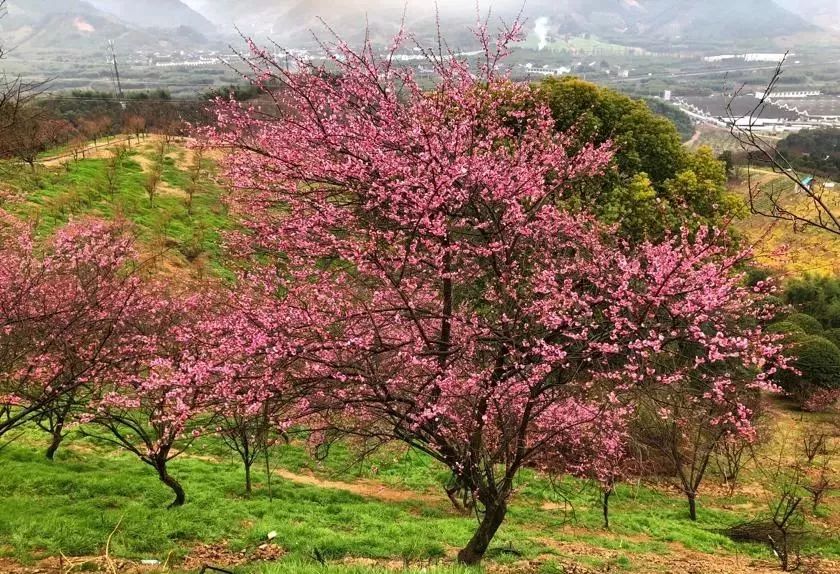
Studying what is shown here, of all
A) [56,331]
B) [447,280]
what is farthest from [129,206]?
[447,280]

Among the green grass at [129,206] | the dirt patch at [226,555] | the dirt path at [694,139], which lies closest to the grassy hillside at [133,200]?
the green grass at [129,206]

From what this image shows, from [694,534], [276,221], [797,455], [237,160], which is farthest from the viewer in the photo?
[797,455]

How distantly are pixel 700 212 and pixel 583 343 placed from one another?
39.0 feet

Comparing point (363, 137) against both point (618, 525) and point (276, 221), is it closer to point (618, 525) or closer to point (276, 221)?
point (276, 221)

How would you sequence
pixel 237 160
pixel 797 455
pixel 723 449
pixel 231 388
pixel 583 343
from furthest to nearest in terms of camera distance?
pixel 797 455, pixel 723 449, pixel 237 160, pixel 583 343, pixel 231 388

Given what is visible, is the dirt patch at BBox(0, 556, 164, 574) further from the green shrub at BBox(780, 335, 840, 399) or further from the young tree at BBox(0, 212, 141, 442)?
the green shrub at BBox(780, 335, 840, 399)

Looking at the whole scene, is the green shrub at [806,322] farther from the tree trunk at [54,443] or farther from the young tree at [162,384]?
the tree trunk at [54,443]

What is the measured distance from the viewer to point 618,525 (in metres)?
11.8

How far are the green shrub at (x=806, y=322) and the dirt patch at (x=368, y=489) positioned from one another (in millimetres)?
20762

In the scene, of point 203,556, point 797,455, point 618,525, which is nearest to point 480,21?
point 203,556

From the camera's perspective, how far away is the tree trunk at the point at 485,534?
6122 mm

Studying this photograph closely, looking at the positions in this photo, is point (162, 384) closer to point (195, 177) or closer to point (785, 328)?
point (785, 328)

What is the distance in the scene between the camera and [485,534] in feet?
20.5

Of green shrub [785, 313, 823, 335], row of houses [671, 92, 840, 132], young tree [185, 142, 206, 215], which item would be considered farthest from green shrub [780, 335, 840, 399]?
row of houses [671, 92, 840, 132]
